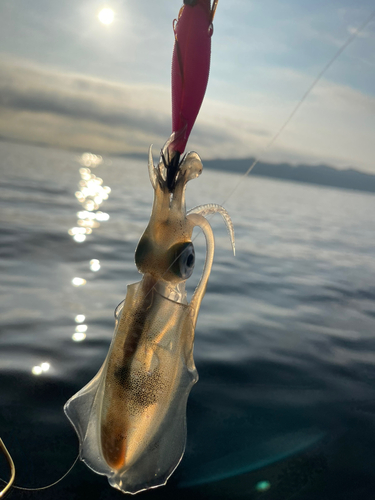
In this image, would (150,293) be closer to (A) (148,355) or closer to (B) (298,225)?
(A) (148,355)

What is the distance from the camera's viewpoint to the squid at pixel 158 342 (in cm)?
181

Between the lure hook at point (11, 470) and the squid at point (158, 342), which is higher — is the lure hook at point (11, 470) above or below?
below

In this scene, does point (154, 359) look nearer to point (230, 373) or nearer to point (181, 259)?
point (181, 259)

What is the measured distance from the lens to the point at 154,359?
6.04ft

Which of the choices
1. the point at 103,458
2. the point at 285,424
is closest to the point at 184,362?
the point at 103,458

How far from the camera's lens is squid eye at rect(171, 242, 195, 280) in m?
1.82

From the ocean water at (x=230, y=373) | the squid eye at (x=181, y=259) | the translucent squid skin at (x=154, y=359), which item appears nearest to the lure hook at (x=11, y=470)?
the ocean water at (x=230, y=373)

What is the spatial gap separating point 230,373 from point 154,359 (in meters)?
1.84

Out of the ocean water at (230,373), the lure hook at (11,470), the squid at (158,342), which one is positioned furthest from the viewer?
the ocean water at (230,373)

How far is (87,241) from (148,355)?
712 cm

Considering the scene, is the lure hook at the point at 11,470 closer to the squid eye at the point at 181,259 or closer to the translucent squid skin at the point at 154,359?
the translucent squid skin at the point at 154,359

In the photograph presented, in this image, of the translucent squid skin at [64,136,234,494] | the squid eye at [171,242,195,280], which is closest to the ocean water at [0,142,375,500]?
the translucent squid skin at [64,136,234,494]

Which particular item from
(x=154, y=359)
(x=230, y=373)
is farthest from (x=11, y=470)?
(x=230, y=373)

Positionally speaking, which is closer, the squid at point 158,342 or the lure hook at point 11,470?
the squid at point 158,342
